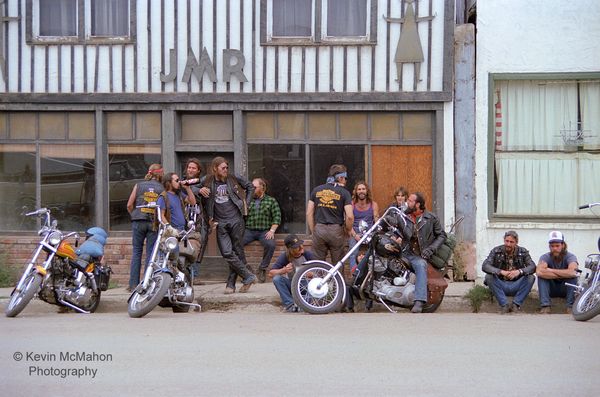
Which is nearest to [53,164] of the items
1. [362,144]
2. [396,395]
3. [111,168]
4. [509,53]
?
[111,168]

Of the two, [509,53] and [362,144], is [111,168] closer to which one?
[362,144]

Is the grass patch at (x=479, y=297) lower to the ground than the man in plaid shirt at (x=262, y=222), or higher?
lower

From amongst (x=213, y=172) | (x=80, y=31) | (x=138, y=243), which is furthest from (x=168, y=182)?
(x=80, y=31)

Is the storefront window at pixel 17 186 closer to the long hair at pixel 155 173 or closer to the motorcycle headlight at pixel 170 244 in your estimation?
the long hair at pixel 155 173

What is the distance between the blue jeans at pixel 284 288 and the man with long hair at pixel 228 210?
1.19m

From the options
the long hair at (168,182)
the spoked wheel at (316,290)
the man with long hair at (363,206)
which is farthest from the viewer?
the man with long hair at (363,206)

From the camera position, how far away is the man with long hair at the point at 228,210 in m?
13.4

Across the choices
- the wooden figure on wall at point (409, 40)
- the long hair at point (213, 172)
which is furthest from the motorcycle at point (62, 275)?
the wooden figure on wall at point (409, 40)

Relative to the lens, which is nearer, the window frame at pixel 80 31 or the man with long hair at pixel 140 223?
the man with long hair at pixel 140 223

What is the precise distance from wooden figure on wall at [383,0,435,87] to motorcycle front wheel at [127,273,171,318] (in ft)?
19.4

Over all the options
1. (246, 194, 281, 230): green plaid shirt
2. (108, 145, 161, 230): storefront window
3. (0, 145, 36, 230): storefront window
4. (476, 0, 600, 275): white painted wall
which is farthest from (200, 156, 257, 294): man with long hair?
(476, 0, 600, 275): white painted wall

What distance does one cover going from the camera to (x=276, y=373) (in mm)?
7883

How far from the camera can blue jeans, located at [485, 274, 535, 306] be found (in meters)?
12.1

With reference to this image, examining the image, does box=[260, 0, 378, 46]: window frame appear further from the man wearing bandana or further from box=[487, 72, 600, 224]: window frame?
the man wearing bandana
